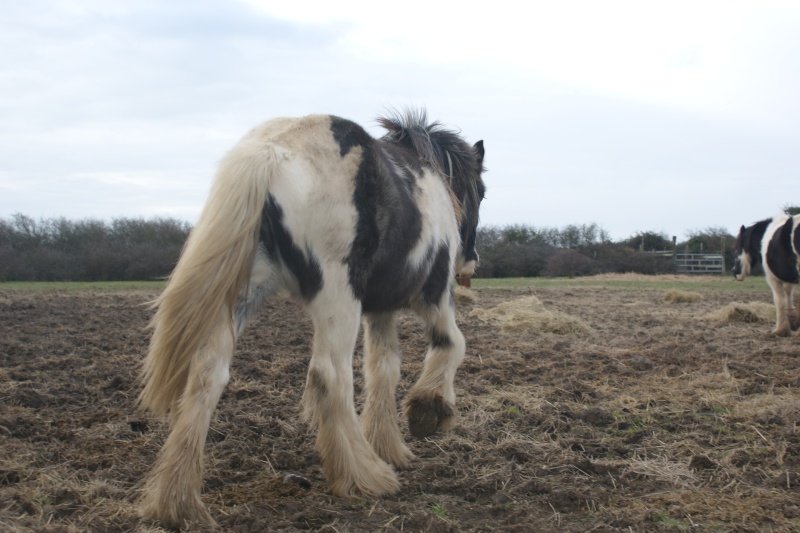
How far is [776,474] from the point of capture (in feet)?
12.7

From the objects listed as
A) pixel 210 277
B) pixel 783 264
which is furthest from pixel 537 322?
pixel 210 277

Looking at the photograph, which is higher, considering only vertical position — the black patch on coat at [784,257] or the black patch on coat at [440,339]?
the black patch on coat at [784,257]

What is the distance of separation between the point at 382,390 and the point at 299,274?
1.54 meters

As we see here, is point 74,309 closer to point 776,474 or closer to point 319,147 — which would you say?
point 319,147

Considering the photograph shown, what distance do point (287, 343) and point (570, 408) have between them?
→ 174 inches

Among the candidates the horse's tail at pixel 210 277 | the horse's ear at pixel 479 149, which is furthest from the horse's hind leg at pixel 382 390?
the horse's ear at pixel 479 149

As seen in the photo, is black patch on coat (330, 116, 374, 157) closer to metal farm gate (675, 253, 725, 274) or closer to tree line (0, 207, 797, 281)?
tree line (0, 207, 797, 281)

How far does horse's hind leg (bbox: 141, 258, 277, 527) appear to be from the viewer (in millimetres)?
3070

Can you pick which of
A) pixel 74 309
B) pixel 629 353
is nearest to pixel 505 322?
pixel 629 353

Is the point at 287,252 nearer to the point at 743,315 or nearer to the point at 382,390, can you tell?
the point at 382,390

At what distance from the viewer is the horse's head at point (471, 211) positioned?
18.3ft

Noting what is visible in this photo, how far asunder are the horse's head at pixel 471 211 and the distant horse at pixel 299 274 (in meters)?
1.24

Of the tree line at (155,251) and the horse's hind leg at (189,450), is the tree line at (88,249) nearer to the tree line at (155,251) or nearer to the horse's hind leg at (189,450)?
the tree line at (155,251)

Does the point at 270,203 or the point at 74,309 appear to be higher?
the point at 270,203
